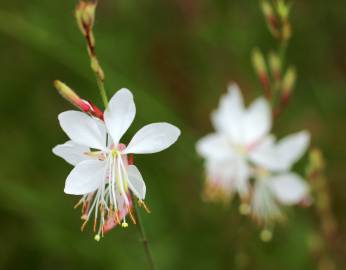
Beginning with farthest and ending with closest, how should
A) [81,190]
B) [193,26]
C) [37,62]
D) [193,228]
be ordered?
1. [193,26]
2. [37,62]
3. [193,228]
4. [81,190]

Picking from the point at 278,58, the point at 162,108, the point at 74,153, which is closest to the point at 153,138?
the point at 74,153

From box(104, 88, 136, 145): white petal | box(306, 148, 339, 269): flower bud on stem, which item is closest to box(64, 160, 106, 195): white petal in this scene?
box(104, 88, 136, 145): white petal

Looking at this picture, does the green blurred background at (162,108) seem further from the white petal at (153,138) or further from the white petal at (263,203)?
the white petal at (153,138)

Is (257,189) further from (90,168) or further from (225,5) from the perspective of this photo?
(225,5)

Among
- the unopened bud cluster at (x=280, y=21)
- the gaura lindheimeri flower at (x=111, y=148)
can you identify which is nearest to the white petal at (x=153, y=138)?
the gaura lindheimeri flower at (x=111, y=148)

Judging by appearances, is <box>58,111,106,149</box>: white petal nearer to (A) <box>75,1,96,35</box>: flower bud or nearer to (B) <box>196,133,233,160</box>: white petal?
(A) <box>75,1,96,35</box>: flower bud

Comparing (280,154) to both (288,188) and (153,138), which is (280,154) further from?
(153,138)

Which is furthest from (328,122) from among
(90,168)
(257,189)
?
(90,168)
